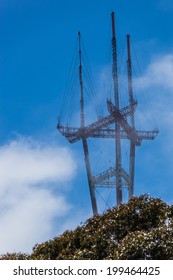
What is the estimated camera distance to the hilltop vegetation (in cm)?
2959

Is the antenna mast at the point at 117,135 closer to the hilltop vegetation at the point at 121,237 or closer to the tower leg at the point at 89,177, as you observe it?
the tower leg at the point at 89,177

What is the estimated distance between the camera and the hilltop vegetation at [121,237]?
97.1 ft

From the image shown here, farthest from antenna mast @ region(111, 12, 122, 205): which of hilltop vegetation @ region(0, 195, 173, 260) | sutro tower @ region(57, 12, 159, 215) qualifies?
A: hilltop vegetation @ region(0, 195, 173, 260)

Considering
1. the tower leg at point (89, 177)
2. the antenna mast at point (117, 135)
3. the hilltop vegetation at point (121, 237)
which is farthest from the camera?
the tower leg at point (89, 177)

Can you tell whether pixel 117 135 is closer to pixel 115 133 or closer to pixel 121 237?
pixel 115 133

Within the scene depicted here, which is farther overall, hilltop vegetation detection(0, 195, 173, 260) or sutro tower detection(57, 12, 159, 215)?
sutro tower detection(57, 12, 159, 215)

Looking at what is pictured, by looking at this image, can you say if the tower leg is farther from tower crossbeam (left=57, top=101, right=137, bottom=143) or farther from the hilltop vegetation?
the hilltop vegetation

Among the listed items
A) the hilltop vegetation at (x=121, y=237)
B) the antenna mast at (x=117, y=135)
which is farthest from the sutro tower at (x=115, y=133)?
the hilltop vegetation at (x=121, y=237)

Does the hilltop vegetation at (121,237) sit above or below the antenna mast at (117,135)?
below

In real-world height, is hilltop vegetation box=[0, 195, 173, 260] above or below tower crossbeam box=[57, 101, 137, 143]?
below

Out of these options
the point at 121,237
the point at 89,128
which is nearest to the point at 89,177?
the point at 89,128

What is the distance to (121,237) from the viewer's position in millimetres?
32938

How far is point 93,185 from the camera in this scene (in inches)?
3152
